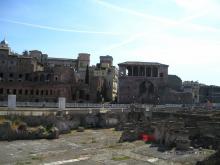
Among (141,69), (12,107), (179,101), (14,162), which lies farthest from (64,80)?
(14,162)

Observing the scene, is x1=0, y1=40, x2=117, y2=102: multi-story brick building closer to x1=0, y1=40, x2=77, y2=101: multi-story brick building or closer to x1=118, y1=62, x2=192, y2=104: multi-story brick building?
x1=0, y1=40, x2=77, y2=101: multi-story brick building

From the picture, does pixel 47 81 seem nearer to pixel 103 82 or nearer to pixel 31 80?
pixel 31 80

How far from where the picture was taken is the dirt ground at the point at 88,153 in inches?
1062

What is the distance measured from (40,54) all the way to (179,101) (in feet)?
162

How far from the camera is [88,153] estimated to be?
3028 centimetres

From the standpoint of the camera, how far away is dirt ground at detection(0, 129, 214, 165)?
26969 mm

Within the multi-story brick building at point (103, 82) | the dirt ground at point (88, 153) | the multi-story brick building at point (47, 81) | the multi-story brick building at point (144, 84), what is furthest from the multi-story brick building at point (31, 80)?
the dirt ground at point (88, 153)

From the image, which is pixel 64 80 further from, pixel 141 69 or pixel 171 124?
pixel 171 124

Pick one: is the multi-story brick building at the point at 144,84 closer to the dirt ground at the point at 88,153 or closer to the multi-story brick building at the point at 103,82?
the multi-story brick building at the point at 103,82

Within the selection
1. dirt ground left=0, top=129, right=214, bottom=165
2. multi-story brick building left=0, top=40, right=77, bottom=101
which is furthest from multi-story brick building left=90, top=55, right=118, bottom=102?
dirt ground left=0, top=129, right=214, bottom=165

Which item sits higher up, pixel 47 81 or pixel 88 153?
pixel 47 81

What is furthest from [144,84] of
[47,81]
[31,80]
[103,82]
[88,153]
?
[88,153]

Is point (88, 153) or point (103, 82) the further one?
point (103, 82)

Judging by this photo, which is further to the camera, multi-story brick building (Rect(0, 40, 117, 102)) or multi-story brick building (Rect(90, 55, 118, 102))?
multi-story brick building (Rect(90, 55, 118, 102))
